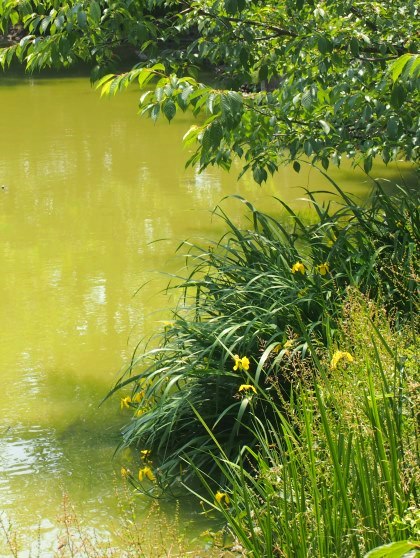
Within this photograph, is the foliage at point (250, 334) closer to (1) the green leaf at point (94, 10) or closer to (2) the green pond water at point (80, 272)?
(2) the green pond water at point (80, 272)

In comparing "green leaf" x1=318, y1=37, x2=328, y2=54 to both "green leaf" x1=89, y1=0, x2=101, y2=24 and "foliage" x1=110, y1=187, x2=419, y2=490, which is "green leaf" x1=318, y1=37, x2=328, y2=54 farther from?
"green leaf" x1=89, y1=0, x2=101, y2=24

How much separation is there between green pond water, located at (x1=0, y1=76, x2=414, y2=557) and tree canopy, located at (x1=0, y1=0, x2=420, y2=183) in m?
1.06

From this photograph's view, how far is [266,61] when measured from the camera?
19.9ft

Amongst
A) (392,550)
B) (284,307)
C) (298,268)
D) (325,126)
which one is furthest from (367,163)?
(392,550)

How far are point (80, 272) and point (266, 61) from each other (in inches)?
114

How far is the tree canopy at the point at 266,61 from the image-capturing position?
Answer: 15.5 feet

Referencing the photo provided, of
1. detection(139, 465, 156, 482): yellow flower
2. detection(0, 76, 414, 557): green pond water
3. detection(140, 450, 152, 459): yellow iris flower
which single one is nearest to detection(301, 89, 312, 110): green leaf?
detection(0, 76, 414, 557): green pond water

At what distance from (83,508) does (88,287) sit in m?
3.53

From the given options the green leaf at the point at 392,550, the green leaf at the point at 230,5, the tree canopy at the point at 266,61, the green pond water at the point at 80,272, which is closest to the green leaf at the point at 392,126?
the tree canopy at the point at 266,61

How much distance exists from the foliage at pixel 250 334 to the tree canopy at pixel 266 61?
0.66 meters

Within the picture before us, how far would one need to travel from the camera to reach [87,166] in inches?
493

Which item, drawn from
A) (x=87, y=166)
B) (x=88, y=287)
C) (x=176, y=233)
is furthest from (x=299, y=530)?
(x=87, y=166)

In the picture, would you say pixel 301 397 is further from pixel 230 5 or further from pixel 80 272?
pixel 80 272

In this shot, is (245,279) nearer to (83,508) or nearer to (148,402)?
(148,402)
